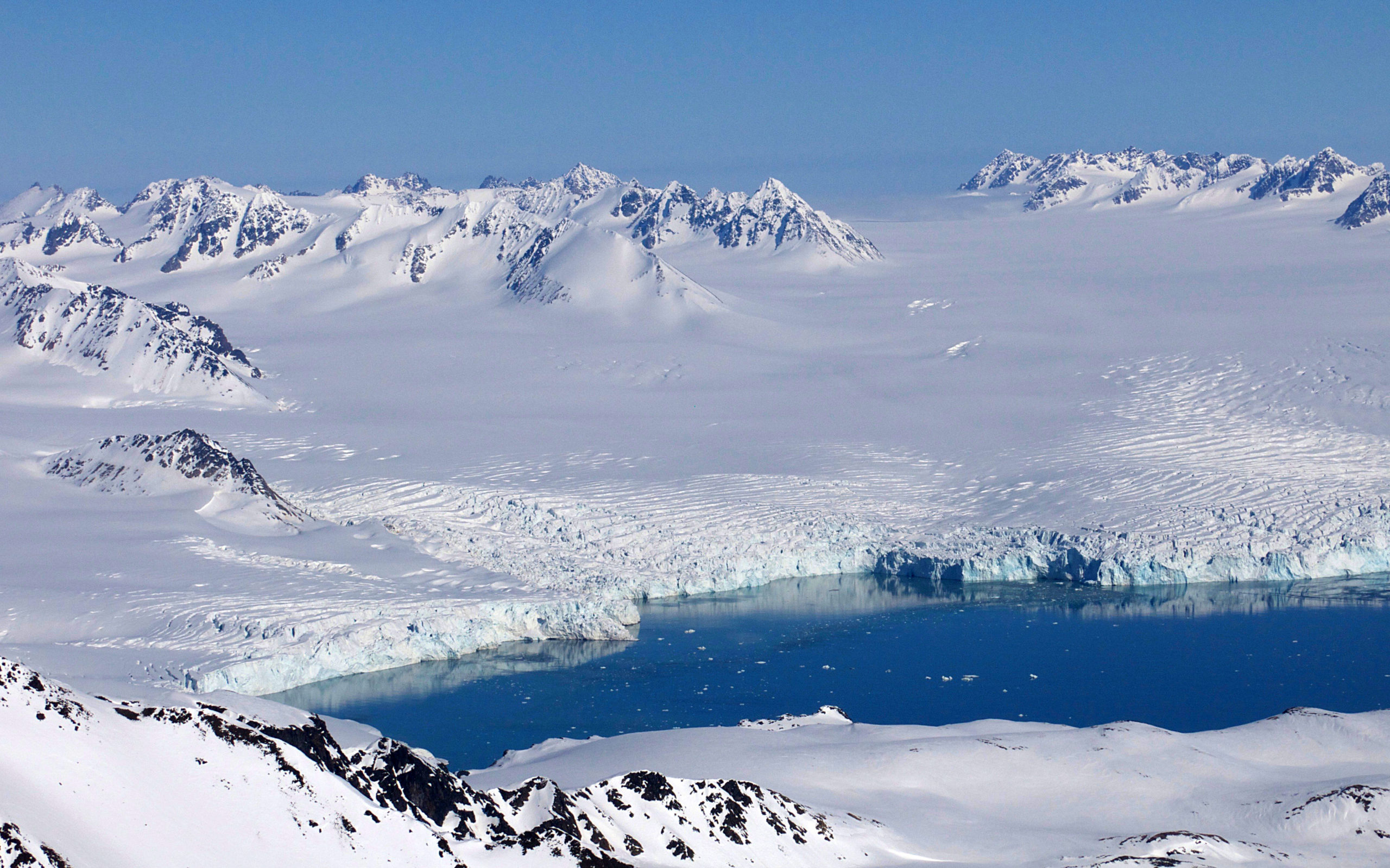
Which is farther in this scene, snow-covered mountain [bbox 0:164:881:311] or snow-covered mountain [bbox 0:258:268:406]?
snow-covered mountain [bbox 0:164:881:311]

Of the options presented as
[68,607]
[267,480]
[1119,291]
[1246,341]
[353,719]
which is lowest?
[353,719]

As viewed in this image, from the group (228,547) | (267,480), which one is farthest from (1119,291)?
(228,547)

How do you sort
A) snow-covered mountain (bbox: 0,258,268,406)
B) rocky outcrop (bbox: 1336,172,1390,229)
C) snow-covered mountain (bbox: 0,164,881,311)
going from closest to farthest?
snow-covered mountain (bbox: 0,258,268,406)
snow-covered mountain (bbox: 0,164,881,311)
rocky outcrop (bbox: 1336,172,1390,229)

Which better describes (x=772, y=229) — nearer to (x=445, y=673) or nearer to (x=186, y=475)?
(x=186, y=475)

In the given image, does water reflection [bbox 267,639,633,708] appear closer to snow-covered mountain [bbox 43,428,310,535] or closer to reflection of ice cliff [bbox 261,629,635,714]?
reflection of ice cliff [bbox 261,629,635,714]

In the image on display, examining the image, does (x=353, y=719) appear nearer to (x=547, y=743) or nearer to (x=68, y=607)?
(x=547, y=743)

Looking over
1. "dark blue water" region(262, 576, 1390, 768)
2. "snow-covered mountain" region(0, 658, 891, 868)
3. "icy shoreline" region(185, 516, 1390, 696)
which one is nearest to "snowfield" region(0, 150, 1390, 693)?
"icy shoreline" region(185, 516, 1390, 696)

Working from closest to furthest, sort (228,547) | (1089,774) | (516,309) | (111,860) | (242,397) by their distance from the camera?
(111,860)
(1089,774)
(228,547)
(242,397)
(516,309)

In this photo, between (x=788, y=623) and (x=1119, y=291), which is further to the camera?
(x=1119, y=291)
